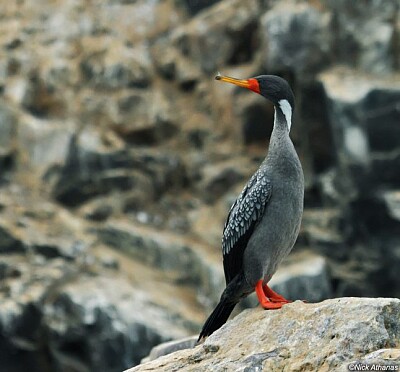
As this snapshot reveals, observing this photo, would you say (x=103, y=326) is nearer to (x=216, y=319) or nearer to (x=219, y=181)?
(x=219, y=181)

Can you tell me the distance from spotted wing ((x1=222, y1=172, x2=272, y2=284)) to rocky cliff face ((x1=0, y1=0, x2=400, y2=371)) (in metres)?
11.0

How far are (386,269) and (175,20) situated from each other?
37.1ft

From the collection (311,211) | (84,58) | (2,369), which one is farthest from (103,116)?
(2,369)

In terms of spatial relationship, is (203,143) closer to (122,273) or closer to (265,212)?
(122,273)

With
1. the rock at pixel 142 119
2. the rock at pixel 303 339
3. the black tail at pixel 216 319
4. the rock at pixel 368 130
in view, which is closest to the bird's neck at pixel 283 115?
the black tail at pixel 216 319

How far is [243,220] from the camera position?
9.51 m

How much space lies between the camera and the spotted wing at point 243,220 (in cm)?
939

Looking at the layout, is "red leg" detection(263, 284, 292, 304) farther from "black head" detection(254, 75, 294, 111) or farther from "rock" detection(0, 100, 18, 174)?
"rock" detection(0, 100, 18, 174)

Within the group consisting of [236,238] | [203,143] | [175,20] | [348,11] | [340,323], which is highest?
[175,20]

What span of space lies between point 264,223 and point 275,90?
144 centimetres

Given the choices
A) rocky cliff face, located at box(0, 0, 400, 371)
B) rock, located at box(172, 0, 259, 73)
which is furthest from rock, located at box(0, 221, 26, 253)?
rock, located at box(172, 0, 259, 73)

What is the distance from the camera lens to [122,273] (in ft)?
73.7

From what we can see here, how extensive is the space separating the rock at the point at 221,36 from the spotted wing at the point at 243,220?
1853 cm

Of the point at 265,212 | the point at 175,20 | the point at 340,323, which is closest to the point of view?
the point at 340,323
